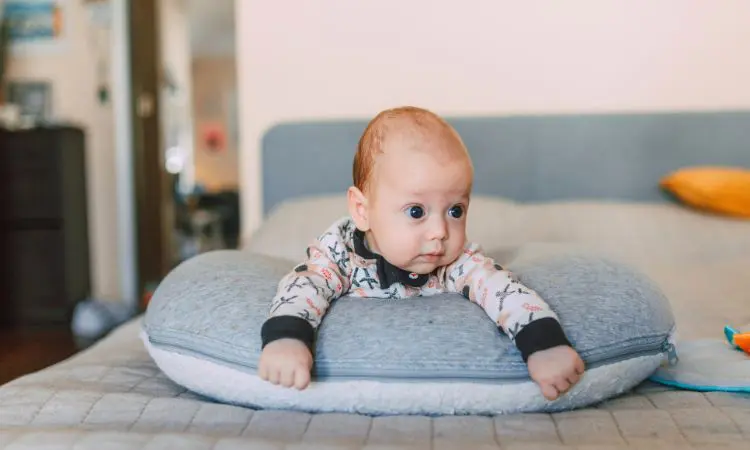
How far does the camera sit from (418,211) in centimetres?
99

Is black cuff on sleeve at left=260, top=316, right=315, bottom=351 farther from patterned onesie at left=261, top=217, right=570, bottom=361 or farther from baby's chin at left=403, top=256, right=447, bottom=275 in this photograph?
baby's chin at left=403, top=256, right=447, bottom=275

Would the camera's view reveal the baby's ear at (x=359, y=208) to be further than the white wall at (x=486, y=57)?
No

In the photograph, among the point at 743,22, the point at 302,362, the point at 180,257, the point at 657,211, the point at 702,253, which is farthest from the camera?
the point at 180,257

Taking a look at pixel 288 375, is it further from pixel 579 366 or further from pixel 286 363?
pixel 579 366

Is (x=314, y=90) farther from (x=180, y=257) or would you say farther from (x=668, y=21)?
(x=180, y=257)

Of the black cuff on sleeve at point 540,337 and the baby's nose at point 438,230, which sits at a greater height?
the baby's nose at point 438,230

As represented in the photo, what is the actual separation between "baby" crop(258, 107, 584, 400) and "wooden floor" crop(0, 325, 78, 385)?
185 cm

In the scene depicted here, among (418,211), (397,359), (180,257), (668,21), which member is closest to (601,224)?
(668,21)

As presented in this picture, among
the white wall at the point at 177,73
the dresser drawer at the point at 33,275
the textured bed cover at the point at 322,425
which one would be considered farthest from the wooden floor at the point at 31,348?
the white wall at the point at 177,73

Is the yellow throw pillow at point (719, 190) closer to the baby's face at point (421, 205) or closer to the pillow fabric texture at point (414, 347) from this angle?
the pillow fabric texture at point (414, 347)

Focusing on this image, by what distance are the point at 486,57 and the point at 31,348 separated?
2.14 m

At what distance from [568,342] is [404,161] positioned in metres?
0.32

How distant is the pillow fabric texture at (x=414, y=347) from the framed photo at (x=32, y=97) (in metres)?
3.12

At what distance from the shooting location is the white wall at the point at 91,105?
3760 millimetres
